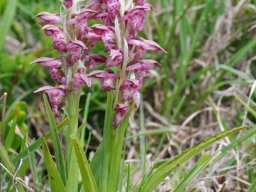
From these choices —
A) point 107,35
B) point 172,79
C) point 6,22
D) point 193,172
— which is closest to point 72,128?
point 107,35

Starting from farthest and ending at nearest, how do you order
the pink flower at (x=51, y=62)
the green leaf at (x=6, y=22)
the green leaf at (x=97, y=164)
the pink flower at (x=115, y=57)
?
the green leaf at (x=6, y=22)
the green leaf at (x=97, y=164)
the pink flower at (x=51, y=62)
the pink flower at (x=115, y=57)

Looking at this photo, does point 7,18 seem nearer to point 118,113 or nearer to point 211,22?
point 211,22

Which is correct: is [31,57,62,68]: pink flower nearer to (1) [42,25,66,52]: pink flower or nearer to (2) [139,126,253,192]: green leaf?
(1) [42,25,66,52]: pink flower

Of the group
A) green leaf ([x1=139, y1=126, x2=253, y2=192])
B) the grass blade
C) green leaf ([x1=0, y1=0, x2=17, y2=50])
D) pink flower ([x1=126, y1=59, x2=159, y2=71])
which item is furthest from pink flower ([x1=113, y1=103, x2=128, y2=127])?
green leaf ([x1=0, y1=0, x2=17, y2=50])

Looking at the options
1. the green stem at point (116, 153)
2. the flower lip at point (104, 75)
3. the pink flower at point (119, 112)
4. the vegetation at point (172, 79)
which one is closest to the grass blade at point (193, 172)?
the green stem at point (116, 153)

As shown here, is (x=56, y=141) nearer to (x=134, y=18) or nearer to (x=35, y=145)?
(x=35, y=145)

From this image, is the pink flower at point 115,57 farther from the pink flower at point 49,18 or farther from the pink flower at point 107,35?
the pink flower at point 49,18

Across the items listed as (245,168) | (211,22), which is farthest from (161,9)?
(245,168)
